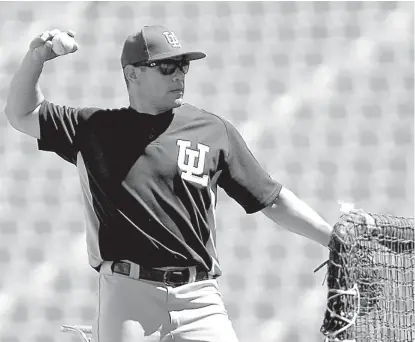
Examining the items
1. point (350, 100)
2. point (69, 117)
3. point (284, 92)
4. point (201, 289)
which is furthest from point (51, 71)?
point (201, 289)

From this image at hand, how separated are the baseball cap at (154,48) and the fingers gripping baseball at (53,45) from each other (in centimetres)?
15

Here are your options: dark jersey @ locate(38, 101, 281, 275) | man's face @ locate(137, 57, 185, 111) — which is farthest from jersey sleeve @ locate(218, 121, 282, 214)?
man's face @ locate(137, 57, 185, 111)

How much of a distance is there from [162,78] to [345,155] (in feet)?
5.25

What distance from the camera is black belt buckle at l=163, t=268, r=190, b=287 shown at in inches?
70.8

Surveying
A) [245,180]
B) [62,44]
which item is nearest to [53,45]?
[62,44]

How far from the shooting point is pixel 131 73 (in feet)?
6.29

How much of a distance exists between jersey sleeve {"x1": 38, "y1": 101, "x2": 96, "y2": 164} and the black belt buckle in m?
0.33

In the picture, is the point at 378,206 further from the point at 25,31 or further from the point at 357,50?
the point at 25,31

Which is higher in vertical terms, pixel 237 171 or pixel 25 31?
pixel 25 31

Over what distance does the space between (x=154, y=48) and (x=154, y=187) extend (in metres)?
0.30

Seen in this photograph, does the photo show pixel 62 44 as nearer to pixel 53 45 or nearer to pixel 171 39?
pixel 53 45

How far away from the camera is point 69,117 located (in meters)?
1.89

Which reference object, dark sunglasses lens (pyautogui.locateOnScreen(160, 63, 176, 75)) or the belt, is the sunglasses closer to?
dark sunglasses lens (pyautogui.locateOnScreen(160, 63, 176, 75))

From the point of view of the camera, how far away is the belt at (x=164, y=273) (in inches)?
70.6
